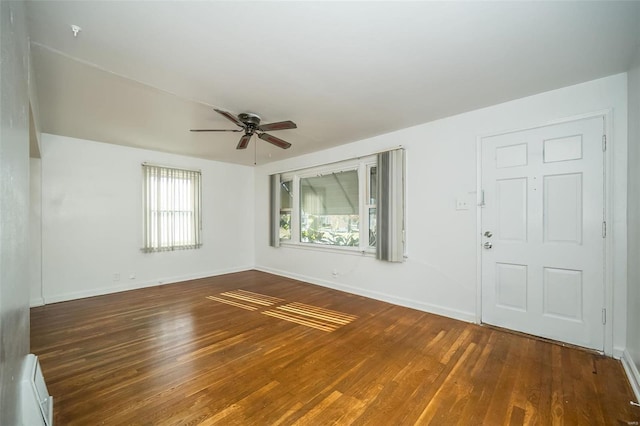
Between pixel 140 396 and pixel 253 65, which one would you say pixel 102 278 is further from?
pixel 253 65

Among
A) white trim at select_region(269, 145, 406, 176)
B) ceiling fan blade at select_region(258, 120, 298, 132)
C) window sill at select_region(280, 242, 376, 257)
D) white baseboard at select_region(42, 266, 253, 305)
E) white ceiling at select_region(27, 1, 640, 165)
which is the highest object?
white ceiling at select_region(27, 1, 640, 165)

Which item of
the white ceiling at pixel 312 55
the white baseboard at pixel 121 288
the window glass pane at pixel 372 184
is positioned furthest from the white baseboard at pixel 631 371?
the white baseboard at pixel 121 288

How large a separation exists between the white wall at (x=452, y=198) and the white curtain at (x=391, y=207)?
0.13 meters

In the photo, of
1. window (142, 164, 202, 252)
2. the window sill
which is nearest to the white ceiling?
window (142, 164, 202, 252)

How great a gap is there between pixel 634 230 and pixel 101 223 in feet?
22.3

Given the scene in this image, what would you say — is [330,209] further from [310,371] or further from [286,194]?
[310,371]

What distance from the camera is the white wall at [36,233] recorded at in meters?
3.86

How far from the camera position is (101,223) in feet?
14.8

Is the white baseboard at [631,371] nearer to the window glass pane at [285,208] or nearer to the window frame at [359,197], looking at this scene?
the window frame at [359,197]

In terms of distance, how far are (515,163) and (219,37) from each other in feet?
10.6

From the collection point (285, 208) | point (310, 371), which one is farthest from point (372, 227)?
point (310, 371)

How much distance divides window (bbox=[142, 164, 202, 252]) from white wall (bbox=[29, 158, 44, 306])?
1343mm

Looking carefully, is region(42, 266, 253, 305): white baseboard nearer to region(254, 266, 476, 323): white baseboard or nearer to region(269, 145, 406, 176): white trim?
region(254, 266, 476, 323): white baseboard

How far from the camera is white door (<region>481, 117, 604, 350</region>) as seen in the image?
8.42 ft
